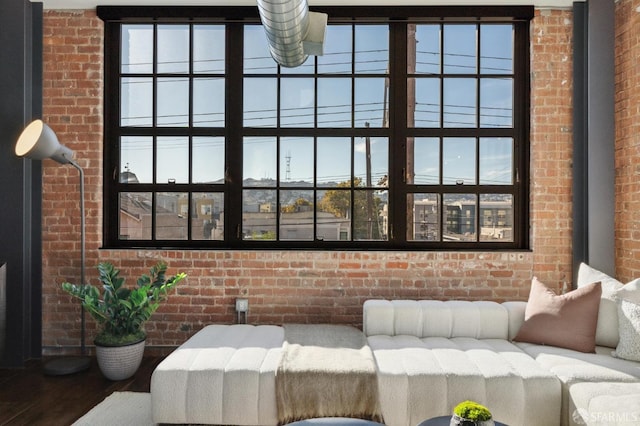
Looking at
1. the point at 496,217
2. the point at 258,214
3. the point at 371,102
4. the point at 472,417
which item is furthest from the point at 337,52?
the point at 472,417

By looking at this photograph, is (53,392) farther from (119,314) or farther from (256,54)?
(256,54)

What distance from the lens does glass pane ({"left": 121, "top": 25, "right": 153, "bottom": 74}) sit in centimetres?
412

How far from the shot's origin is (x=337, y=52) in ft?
13.4

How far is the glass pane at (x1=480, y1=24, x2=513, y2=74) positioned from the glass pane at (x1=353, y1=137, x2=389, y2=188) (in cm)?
117

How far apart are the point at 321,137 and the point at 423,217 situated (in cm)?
121

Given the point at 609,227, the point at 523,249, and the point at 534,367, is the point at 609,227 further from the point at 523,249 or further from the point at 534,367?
the point at 534,367

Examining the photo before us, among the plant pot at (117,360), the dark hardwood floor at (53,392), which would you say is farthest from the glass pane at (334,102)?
Answer: the dark hardwood floor at (53,392)

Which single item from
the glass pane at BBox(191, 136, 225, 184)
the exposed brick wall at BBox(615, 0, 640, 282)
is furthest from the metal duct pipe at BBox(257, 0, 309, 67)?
the exposed brick wall at BBox(615, 0, 640, 282)

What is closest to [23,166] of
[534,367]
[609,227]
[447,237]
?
[447,237]

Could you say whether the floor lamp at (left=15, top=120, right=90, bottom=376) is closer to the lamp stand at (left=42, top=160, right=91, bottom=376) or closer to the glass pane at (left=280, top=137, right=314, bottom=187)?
the lamp stand at (left=42, top=160, right=91, bottom=376)

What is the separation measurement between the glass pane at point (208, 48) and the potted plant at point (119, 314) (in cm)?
192

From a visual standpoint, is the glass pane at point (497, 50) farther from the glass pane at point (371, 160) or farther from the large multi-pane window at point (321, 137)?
the glass pane at point (371, 160)

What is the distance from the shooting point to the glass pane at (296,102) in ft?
13.4

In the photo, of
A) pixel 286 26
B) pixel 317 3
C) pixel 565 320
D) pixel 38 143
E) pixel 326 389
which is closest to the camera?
pixel 326 389
